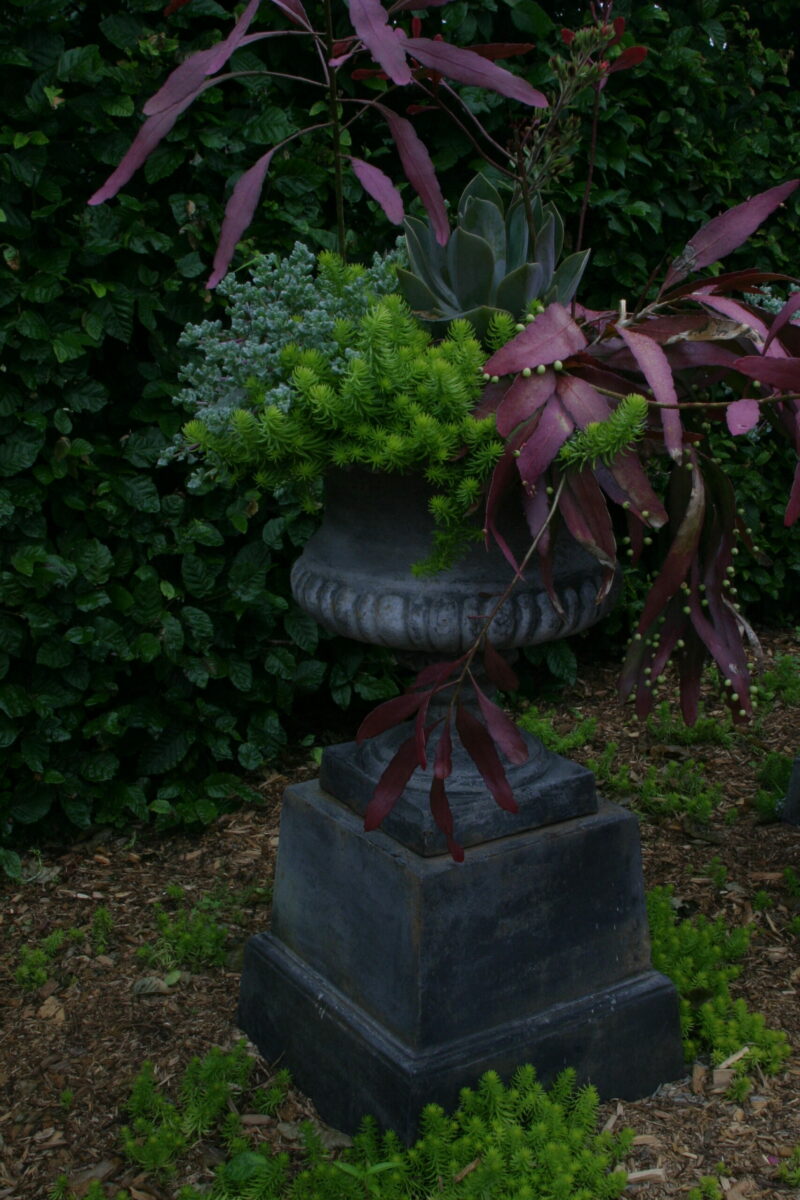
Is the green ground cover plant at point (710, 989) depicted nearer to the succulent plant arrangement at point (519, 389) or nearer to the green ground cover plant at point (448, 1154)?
the green ground cover plant at point (448, 1154)

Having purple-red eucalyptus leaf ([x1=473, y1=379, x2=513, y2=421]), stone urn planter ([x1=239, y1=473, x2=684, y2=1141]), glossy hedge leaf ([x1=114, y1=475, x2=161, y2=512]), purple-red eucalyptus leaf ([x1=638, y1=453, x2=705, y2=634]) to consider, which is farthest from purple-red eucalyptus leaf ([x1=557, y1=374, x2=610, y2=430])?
glossy hedge leaf ([x1=114, y1=475, x2=161, y2=512])

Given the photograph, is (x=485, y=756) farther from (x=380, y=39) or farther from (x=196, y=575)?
(x=196, y=575)

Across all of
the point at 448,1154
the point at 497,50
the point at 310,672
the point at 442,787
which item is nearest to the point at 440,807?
the point at 442,787

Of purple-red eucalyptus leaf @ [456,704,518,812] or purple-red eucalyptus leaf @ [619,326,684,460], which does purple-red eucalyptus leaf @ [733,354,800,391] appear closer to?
purple-red eucalyptus leaf @ [619,326,684,460]

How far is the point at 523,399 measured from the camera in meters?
1.71

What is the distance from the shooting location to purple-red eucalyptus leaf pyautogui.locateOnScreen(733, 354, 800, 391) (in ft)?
5.36

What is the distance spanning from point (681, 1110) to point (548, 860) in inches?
22.4

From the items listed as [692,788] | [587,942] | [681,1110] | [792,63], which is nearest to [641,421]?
[587,942]

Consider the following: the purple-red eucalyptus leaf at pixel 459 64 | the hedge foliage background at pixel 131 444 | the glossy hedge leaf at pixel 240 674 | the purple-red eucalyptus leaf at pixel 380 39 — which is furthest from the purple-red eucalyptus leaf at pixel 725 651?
the glossy hedge leaf at pixel 240 674

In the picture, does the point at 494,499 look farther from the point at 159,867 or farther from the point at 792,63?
the point at 792,63

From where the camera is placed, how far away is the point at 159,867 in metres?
3.23

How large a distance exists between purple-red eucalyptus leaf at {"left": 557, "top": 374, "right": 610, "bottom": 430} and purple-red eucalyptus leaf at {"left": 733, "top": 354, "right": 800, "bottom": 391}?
0.70 ft

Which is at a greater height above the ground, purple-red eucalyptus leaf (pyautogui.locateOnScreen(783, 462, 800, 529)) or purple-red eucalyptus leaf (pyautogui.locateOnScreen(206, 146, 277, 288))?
purple-red eucalyptus leaf (pyautogui.locateOnScreen(206, 146, 277, 288))

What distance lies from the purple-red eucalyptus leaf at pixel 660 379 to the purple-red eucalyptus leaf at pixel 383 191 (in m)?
0.41
